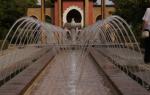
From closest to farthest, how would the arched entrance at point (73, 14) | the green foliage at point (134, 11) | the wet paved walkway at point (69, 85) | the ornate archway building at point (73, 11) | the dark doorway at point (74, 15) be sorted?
the wet paved walkway at point (69, 85)
the green foliage at point (134, 11)
the ornate archway building at point (73, 11)
the arched entrance at point (73, 14)
the dark doorway at point (74, 15)

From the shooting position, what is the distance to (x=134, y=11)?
31609 millimetres

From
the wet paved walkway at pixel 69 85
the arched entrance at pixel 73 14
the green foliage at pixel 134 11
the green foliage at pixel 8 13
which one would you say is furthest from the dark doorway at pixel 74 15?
the wet paved walkway at pixel 69 85

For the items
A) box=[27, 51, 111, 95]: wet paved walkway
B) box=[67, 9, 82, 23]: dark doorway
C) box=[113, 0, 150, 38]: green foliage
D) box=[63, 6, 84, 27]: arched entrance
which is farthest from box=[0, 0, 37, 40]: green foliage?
box=[27, 51, 111, 95]: wet paved walkway

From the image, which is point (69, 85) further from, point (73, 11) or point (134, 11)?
point (73, 11)

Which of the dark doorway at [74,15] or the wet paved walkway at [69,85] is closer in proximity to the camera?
the wet paved walkway at [69,85]

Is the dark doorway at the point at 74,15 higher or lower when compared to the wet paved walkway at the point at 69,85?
higher

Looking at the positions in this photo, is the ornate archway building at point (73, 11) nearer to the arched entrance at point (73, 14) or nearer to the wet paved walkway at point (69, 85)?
the arched entrance at point (73, 14)

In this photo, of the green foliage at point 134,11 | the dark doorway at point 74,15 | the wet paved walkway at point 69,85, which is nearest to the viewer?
the wet paved walkway at point 69,85

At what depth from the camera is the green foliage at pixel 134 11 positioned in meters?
29.2

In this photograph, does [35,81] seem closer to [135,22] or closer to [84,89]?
[84,89]

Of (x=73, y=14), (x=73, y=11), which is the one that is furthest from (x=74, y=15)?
(x=73, y=11)

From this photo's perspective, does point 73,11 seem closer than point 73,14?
Yes

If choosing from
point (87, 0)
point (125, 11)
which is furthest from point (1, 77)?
point (87, 0)

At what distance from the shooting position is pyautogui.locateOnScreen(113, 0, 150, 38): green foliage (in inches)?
1149
